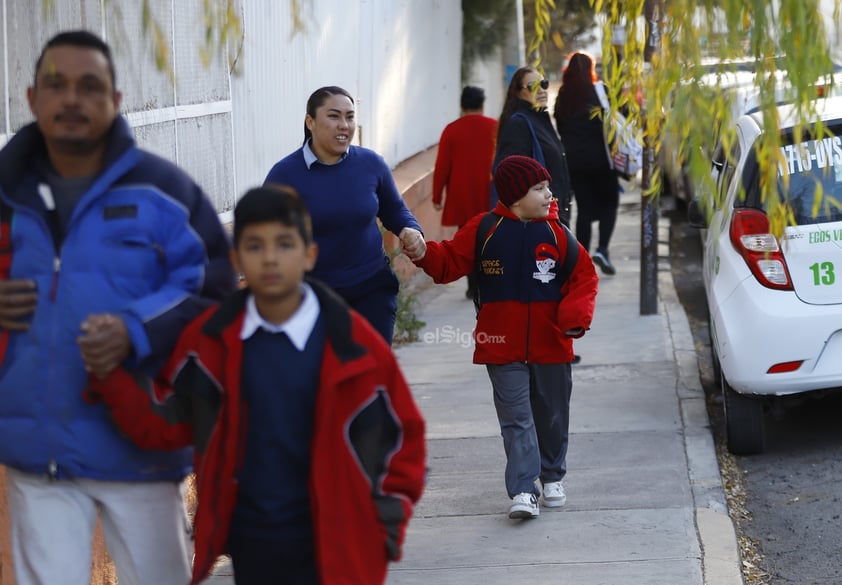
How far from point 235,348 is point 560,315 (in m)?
2.85

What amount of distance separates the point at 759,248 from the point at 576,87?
4.62m

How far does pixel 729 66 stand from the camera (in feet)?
13.1

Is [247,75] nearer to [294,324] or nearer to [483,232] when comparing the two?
[483,232]

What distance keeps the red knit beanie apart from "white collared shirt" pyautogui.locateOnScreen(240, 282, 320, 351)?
2.71m

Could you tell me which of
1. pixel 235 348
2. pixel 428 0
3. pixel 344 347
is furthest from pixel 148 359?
pixel 428 0

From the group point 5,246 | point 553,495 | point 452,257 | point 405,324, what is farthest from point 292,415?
point 405,324

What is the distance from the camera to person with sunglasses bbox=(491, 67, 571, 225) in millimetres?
8898

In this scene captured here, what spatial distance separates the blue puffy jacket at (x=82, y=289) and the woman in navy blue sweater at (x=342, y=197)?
250cm

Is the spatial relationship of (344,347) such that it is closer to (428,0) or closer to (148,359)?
(148,359)

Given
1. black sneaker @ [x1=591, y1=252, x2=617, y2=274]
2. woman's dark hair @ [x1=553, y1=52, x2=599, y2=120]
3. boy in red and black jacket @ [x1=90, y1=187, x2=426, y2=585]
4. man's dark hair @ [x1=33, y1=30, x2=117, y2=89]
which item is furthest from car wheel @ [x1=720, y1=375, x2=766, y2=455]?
black sneaker @ [x1=591, y1=252, x2=617, y2=274]

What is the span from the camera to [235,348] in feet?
10.8

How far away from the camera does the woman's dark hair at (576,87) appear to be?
35.8ft

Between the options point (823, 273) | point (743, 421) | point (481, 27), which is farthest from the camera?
point (481, 27)

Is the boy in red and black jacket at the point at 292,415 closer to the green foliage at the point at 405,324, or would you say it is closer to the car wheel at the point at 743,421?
the car wheel at the point at 743,421
